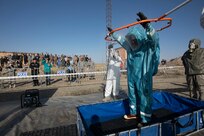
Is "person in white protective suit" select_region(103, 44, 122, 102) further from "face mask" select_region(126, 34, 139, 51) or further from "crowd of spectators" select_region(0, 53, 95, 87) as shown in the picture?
"crowd of spectators" select_region(0, 53, 95, 87)

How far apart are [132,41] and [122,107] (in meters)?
1.85

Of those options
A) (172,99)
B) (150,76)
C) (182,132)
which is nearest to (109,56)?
(172,99)

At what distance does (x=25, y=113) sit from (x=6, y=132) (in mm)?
1398

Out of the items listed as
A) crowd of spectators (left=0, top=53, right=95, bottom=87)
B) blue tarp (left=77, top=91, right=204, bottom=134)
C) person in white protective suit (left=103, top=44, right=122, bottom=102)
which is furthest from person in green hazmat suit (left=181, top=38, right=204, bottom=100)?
crowd of spectators (left=0, top=53, right=95, bottom=87)

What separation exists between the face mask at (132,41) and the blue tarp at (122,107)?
5.12 feet

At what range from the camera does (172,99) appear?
4.79 meters

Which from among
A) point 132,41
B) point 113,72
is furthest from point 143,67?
point 113,72

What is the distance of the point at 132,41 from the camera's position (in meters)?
3.50

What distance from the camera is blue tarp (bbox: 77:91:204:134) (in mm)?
3840

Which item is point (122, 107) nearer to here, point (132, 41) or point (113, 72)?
point (132, 41)

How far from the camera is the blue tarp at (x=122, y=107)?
384cm

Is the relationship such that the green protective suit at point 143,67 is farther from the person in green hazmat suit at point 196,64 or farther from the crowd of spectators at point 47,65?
the crowd of spectators at point 47,65

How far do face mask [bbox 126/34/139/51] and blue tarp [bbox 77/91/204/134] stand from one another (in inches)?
61.5

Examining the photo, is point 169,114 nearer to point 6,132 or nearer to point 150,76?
point 150,76
